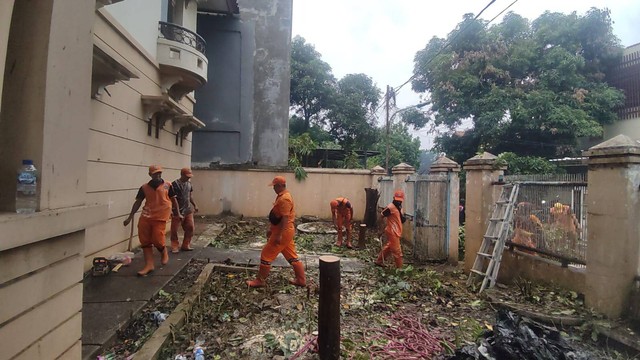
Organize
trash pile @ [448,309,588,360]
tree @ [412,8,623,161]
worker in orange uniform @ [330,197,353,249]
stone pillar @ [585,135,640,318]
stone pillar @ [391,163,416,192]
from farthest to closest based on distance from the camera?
tree @ [412,8,623,161] → stone pillar @ [391,163,416,192] → worker in orange uniform @ [330,197,353,249] → stone pillar @ [585,135,640,318] → trash pile @ [448,309,588,360]

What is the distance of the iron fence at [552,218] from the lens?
466 cm

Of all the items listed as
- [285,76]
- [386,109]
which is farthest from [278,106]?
[386,109]

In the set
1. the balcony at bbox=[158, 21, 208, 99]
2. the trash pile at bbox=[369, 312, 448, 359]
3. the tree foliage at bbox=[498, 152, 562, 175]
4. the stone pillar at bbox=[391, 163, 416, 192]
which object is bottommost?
the trash pile at bbox=[369, 312, 448, 359]

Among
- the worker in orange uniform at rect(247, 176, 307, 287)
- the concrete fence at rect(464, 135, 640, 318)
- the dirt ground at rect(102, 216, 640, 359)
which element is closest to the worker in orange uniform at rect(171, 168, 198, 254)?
the dirt ground at rect(102, 216, 640, 359)

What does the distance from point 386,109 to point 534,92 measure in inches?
273

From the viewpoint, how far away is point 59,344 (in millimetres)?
2047

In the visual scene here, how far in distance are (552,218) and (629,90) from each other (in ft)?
47.1

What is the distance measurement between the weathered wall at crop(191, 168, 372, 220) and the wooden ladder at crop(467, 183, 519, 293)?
9.31 metres

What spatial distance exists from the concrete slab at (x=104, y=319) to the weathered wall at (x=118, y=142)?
62.4 inches

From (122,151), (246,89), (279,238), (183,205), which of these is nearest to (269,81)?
(246,89)

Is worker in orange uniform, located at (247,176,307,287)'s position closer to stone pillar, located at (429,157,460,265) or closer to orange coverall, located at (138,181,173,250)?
orange coverall, located at (138,181,173,250)

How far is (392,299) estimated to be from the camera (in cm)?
527

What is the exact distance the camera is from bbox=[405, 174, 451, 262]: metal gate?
7609 mm

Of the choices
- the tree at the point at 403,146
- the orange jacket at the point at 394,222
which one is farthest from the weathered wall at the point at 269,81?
the tree at the point at 403,146
